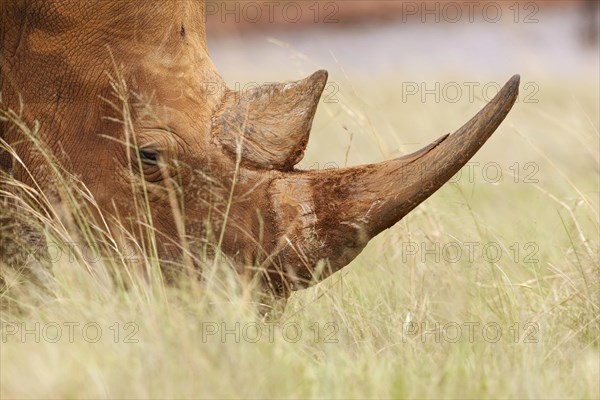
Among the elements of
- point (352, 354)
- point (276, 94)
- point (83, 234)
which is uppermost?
point (276, 94)

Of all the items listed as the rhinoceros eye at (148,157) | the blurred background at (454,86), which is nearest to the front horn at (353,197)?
the rhinoceros eye at (148,157)

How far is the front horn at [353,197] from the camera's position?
4.13 metres

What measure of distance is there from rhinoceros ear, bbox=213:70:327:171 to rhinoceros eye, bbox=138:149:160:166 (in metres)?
0.24

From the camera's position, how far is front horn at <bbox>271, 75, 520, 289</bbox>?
4.13 meters

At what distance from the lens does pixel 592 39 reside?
61.7ft

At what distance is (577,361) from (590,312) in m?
0.65

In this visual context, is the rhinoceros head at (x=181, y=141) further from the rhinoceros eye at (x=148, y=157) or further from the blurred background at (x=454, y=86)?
the blurred background at (x=454, y=86)

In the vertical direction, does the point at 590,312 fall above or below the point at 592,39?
below

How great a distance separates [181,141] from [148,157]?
14 centimetres

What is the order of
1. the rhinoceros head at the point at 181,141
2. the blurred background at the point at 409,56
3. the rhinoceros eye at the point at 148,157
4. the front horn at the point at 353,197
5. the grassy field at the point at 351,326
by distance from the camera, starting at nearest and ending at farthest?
the grassy field at the point at 351,326, the front horn at the point at 353,197, the rhinoceros head at the point at 181,141, the rhinoceros eye at the point at 148,157, the blurred background at the point at 409,56

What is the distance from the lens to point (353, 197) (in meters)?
4.26

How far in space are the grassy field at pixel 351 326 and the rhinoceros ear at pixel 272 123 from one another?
423 millimetres

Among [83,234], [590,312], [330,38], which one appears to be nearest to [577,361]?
[590,312]

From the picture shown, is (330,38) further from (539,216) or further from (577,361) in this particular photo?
(577,361)
